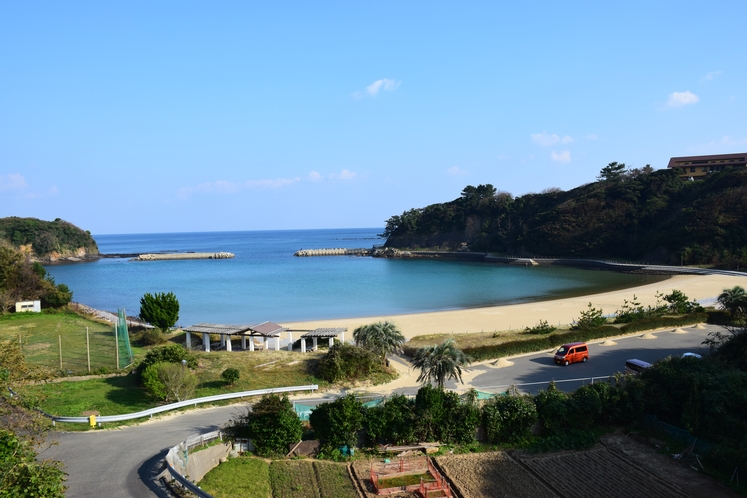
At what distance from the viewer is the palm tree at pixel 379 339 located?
23.7 meters

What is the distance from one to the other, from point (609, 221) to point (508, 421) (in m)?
94.9

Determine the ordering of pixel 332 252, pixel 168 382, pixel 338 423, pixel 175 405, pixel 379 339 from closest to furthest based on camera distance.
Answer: pixel 338 423, pixel 175 405, pixel 168 382, pixel 379 339, pixel 332 252

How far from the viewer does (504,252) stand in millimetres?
116500

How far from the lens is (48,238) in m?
124

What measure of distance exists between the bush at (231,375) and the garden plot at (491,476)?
9.30m

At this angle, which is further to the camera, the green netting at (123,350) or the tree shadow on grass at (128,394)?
the green netting at (123,350)

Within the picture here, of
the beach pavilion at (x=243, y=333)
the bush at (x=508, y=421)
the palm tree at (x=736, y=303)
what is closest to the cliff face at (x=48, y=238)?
the beach pavilion at (x=243, y=333)

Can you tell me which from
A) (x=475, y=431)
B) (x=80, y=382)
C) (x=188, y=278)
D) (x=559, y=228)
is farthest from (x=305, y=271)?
(x=475, y=431)

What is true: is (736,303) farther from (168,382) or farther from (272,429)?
(168,382)

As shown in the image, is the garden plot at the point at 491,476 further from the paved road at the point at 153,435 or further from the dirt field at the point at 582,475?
the paved road at the point at 153,435

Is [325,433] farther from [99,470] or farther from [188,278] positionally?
[188,278]

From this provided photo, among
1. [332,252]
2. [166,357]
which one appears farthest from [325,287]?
[332,252]

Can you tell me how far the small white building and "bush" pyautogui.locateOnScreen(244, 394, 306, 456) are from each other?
30.7 meters

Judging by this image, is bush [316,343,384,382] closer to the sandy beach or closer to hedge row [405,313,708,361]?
hedge row [405,313,708,361]
